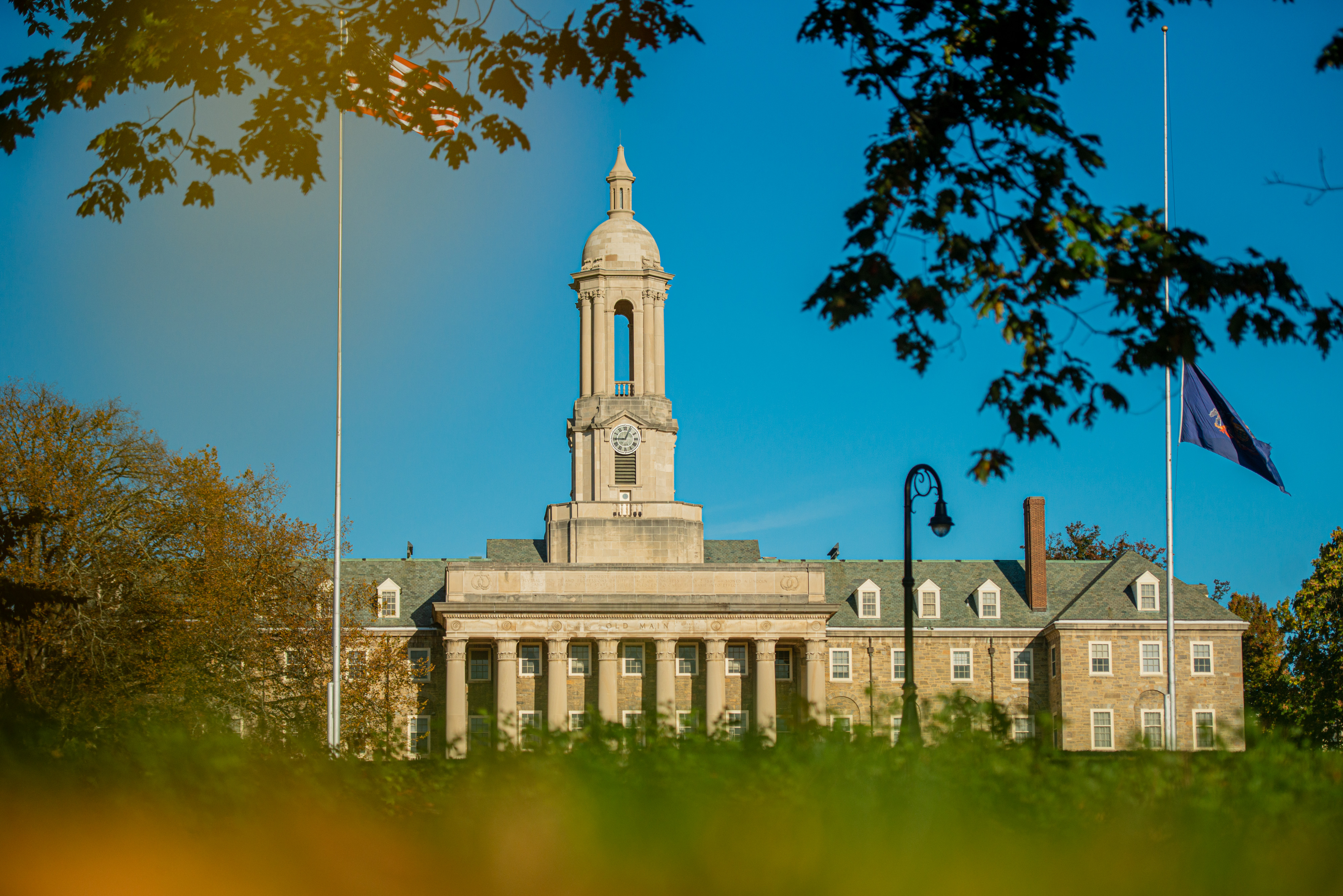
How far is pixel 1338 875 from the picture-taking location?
407 inches

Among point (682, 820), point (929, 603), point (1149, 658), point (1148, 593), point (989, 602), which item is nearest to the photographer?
point (682, 820)

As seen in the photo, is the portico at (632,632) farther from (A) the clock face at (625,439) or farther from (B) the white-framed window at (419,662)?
(A) the clock face at (625,439)

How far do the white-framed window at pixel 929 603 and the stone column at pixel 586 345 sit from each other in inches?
780

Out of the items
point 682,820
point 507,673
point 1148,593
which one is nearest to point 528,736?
point 682,820

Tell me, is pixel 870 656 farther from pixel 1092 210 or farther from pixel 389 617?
pixel 1092 210

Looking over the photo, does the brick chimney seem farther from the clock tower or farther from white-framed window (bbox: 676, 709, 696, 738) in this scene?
white-framed window (bbox: 676, 709, 696, 738)

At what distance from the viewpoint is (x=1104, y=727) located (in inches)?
2758

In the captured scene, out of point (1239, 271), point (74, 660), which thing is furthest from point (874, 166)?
point (74, 660)

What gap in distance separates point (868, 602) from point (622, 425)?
50.2ft

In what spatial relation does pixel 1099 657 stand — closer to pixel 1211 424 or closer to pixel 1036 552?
pixel 1036 552

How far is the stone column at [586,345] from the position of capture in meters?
78.5

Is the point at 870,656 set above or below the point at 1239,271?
below

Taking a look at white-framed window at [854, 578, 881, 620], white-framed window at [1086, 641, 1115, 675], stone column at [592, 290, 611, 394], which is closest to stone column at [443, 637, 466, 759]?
stone column at [592, 290, 611, 394]

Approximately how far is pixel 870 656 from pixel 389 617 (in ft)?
78.4
